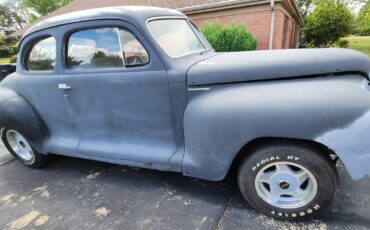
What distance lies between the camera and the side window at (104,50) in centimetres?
247

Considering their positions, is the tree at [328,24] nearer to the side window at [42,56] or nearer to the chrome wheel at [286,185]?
the chrome wheel at [286,185]

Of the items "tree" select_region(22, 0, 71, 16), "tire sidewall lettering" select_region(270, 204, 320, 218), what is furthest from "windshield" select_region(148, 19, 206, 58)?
"tree" select_region(22, 0, 71, 16)

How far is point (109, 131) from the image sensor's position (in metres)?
2.82

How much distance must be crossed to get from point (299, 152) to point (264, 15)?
918cm

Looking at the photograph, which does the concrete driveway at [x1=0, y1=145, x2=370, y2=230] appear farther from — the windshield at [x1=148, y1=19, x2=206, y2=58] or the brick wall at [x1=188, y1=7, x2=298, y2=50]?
the brick wall at [x1=188, y1=7, x2=298, y2=50]

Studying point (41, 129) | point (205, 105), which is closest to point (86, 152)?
point (41, 129)

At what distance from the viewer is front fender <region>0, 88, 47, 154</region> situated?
10.4 ft

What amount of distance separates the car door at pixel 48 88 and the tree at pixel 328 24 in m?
19.9

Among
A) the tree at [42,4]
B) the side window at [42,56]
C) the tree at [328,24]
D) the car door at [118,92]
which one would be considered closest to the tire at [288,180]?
the car door at [118,92]

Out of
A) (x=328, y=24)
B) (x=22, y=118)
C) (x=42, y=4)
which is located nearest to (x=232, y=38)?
(x=22, y=118)

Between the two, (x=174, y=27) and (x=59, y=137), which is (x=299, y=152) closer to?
(x=174, y=27)

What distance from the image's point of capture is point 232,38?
8.62 metres

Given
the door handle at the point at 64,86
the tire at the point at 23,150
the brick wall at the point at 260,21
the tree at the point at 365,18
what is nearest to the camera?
the door handle at the point at 64,86

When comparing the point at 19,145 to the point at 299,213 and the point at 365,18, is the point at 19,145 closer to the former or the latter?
the point at 299,213
